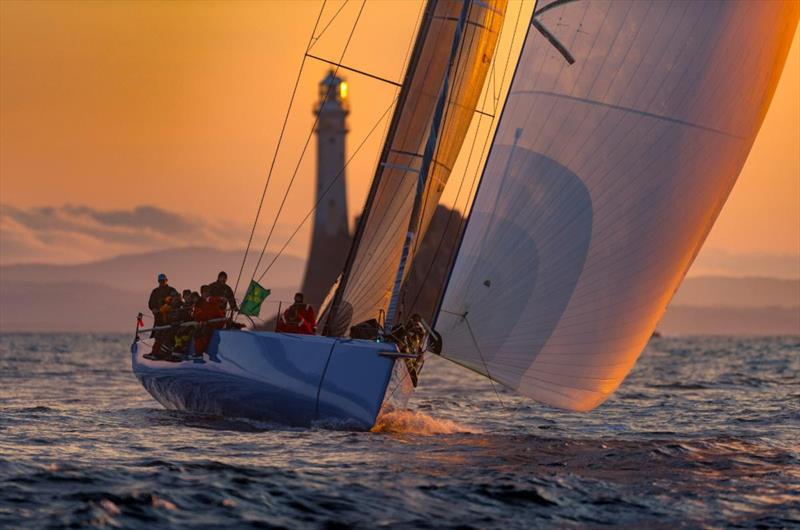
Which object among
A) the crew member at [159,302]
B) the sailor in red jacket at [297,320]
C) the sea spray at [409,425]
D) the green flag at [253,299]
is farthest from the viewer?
the crew member at [159,302]

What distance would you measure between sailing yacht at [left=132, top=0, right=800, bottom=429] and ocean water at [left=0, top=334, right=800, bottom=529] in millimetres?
837

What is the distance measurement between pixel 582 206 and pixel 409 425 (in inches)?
148

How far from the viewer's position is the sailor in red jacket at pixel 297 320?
610 inches

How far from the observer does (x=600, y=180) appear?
1304 cm

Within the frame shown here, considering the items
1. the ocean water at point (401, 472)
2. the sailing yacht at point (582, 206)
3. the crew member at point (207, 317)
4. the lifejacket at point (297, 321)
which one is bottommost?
the ocean water at point (401, 472)

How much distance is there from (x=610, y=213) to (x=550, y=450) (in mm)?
2624

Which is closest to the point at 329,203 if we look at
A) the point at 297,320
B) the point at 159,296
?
the point at 159,296

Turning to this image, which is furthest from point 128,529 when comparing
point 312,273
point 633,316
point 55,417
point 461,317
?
point 312,273

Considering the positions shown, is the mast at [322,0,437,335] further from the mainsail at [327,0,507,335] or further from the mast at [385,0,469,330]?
the mast at [385,0,469,330]

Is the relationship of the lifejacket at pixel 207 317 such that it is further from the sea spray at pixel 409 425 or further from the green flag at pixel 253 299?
the sea spray at pixel 409 425

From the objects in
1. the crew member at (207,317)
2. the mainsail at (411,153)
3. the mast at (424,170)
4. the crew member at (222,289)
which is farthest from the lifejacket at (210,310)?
the mast at (424,170)

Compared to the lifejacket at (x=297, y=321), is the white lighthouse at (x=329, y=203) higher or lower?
higher

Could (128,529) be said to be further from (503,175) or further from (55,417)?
(55,417)

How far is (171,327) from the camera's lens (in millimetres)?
16953
